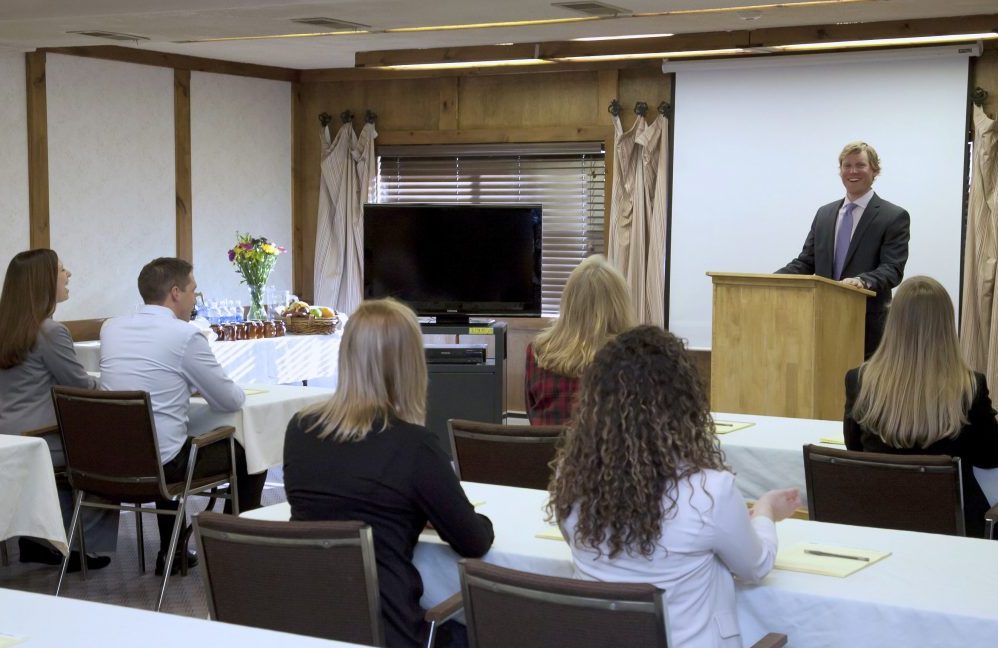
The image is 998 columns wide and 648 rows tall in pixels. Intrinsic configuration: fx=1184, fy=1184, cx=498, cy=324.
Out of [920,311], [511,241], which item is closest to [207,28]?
[511,241]

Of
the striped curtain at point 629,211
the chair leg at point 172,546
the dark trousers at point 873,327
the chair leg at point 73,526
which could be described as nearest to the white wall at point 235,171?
the striped curtain at point 629,211

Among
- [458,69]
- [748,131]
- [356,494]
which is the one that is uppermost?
[458,69]

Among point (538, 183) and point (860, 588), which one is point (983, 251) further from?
point (860, 588)

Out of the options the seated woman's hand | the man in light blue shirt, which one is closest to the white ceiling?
the man in light blue shirt

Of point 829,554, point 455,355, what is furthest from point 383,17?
point 829,554

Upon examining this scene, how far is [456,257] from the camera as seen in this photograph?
7391mm

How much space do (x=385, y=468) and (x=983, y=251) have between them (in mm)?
5168

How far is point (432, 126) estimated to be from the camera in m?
8.65

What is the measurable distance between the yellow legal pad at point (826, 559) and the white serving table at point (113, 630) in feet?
3.31

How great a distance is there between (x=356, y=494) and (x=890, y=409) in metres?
1.70

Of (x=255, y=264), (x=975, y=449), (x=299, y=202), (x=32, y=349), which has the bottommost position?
(x=975, y=449)

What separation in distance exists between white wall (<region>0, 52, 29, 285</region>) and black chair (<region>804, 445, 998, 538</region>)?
17.5ft

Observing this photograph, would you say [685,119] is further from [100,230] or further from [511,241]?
[100,230]

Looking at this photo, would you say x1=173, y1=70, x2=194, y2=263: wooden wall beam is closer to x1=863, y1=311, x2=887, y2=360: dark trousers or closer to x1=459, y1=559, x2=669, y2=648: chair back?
x1=863, y1=311, x2=887, y2=360: dark trousers
